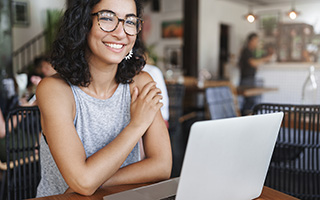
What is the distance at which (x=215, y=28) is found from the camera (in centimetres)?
886

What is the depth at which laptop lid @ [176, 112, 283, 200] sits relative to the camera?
2.17 feet

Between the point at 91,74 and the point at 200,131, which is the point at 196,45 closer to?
the point at 91,74

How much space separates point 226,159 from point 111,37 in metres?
0.60

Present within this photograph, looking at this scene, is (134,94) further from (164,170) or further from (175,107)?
(175,107)

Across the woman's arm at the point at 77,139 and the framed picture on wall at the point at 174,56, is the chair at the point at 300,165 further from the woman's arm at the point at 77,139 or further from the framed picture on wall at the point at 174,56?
the framed picture on wall at the point at 174,56

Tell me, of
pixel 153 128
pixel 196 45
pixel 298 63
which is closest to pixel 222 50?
pixel 196 45

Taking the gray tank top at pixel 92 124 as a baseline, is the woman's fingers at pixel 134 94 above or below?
above

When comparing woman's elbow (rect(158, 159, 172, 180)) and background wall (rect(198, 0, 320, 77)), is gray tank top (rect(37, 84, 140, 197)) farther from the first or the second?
background wall (rect(198, 0, 320, 77))

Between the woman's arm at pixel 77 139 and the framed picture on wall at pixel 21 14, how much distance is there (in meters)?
8.07

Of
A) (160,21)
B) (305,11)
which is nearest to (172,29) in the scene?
(160,21)

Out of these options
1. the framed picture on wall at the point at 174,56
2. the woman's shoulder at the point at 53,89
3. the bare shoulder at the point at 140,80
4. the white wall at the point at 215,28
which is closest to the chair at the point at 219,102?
the bare shoulder at the point at 140,80

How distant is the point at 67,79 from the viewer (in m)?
1.15

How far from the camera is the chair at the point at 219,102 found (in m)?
2.74

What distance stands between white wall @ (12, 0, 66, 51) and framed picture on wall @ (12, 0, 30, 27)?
0.10m
